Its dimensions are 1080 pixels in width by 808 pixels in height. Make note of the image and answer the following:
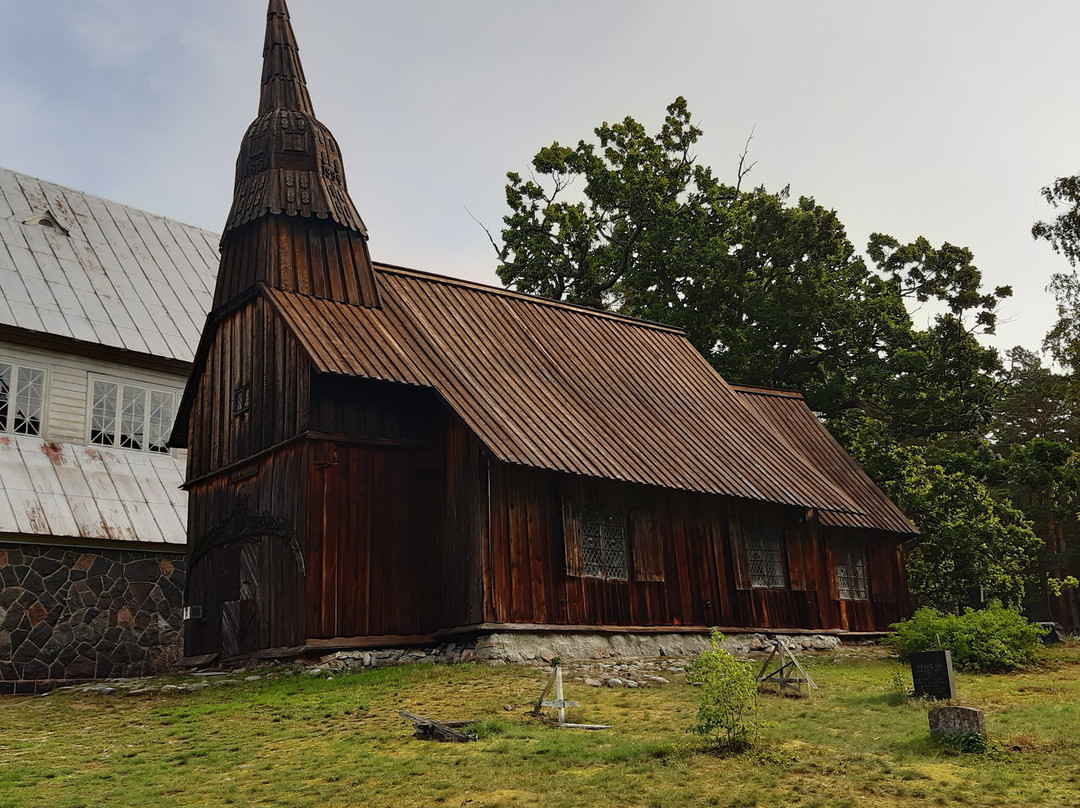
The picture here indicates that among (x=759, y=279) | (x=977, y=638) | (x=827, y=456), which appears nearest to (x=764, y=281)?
(x=759, y=279)

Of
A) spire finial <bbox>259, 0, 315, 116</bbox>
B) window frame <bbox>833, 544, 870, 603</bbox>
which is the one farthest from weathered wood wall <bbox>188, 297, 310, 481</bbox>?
window frame <bbox>833, 544, 870, 603</bbox>

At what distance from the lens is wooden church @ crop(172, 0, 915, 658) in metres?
17.1

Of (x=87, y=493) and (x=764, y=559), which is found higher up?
(x=87, y=493)

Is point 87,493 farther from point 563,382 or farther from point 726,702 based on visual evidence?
point 726,702

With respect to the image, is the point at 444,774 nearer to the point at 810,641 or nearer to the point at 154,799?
the point at 154,799

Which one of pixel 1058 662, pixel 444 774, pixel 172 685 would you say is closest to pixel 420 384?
pixel 172 685

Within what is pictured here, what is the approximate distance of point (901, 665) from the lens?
19.0 metres

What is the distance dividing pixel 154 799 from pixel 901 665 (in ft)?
45.6

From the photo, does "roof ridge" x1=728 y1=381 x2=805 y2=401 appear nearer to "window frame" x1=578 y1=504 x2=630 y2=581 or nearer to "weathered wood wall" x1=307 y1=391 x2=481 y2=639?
"window frame" x1=578 y1=504 x2=630 y2=581

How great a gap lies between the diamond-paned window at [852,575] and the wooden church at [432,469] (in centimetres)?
8

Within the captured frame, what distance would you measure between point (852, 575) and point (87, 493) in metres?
16.3

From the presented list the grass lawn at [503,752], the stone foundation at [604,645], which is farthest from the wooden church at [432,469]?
the grass lawn at [503,752]

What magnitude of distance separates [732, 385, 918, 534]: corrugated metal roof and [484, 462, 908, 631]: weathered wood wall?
1322 mm

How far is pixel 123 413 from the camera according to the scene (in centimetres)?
2320
